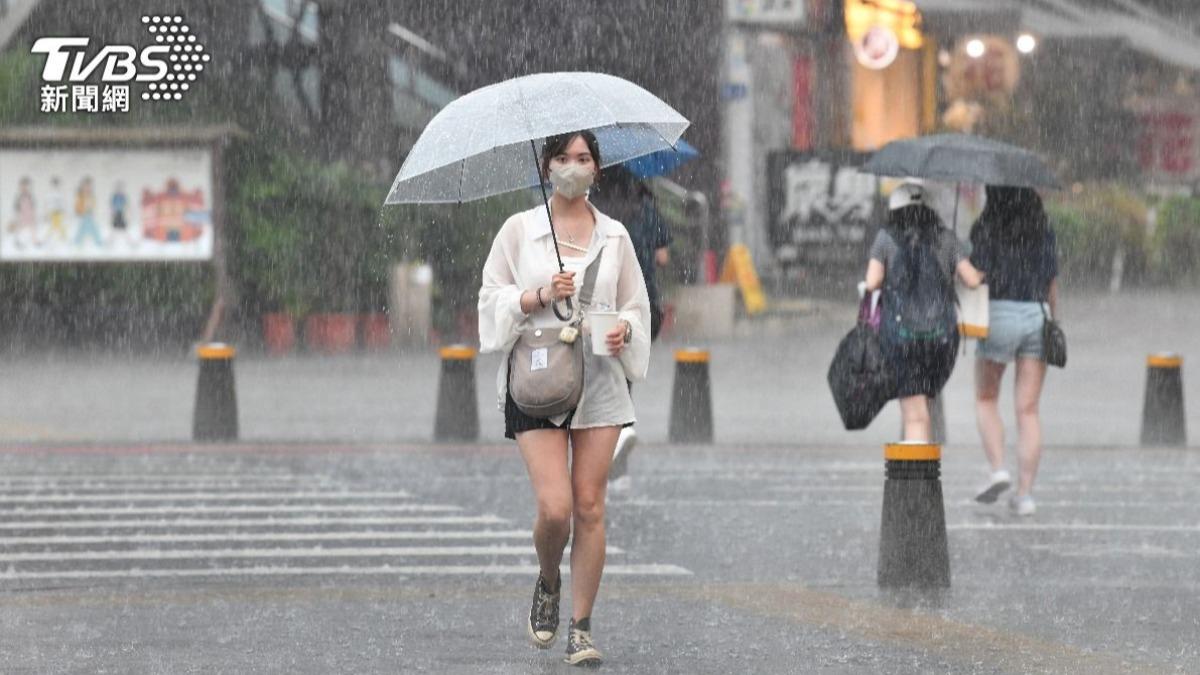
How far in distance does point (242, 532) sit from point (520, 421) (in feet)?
13.3

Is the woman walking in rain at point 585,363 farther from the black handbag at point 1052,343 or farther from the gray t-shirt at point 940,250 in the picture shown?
the black handbag at point 1052,343

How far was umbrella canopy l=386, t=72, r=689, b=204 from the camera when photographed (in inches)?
283

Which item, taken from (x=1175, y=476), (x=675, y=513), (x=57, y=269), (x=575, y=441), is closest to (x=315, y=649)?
(x=575, y=441)

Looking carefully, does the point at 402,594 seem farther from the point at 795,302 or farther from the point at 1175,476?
the point at 795,302

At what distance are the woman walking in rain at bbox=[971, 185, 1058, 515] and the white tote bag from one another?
33 centimetres

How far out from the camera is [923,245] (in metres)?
11.1

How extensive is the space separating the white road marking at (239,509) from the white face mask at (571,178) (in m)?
4.91

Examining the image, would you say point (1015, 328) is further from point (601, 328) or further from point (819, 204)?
point (819, 204)

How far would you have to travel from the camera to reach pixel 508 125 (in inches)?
284

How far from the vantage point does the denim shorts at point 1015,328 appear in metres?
11.7

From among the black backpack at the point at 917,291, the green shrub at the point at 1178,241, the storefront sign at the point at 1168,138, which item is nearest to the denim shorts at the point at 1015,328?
the black backpack at the point at 917,291

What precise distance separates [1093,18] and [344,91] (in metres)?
18.7

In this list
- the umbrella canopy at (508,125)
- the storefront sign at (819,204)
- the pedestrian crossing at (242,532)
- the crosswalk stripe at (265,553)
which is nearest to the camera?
the umbrella canopy at (508,125)

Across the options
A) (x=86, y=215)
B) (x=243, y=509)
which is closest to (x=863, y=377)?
(x=243, y=509)
